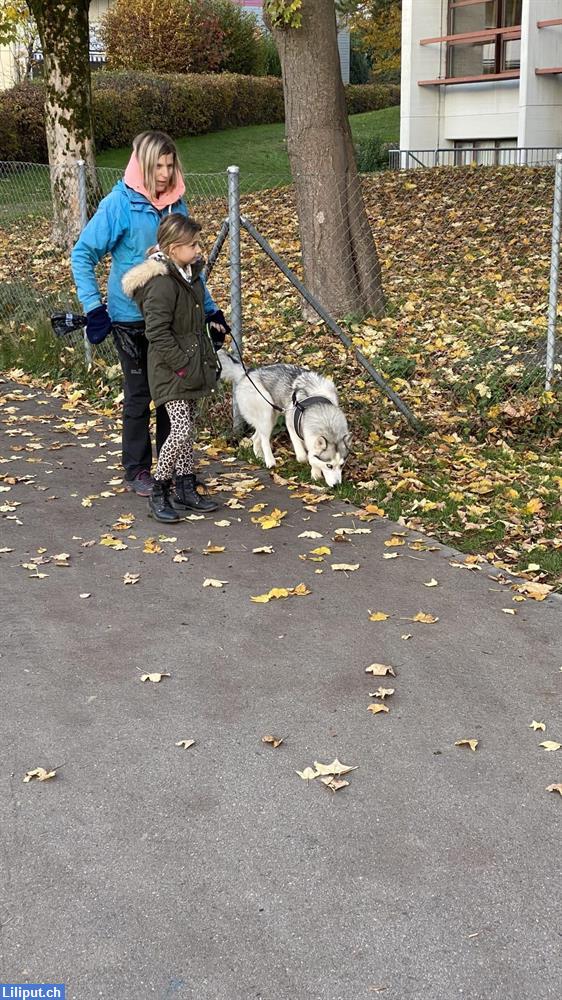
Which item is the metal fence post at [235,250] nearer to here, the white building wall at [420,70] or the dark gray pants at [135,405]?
the dark gray pants at [135,405]

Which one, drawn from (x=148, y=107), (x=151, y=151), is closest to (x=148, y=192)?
(x=151, y=151)

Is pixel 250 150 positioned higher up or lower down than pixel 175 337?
higher up

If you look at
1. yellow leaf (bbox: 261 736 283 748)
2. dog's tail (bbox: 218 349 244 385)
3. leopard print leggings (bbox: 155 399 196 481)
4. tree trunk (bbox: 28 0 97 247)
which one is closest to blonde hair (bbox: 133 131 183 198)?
leopard print leggings (bbox: 155 399 196 481)

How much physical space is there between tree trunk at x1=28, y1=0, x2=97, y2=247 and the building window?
12.7m

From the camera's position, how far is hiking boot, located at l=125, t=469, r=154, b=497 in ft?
21.8

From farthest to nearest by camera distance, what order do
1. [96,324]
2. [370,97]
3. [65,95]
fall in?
1. [370,97]
2. [65,95]
3. [96,324]

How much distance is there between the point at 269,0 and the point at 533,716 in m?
Result: 8.12

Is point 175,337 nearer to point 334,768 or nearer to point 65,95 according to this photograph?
point 334,768

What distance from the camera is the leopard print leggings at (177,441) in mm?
6047

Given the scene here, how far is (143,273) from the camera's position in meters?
5.70

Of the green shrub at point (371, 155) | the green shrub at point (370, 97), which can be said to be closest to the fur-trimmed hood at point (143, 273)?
the green shrub at point (371, 155)

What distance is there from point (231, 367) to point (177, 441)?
4.62ft

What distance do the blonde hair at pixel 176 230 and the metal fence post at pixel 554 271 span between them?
2909 millimetres

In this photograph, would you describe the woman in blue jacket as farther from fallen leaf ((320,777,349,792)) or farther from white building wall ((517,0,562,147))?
white building wall ((517,0,562,147))
